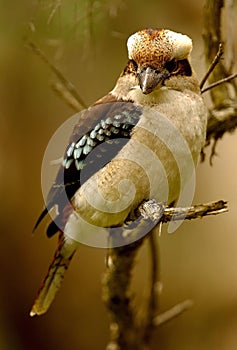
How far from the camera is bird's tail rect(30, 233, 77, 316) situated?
4.97ft

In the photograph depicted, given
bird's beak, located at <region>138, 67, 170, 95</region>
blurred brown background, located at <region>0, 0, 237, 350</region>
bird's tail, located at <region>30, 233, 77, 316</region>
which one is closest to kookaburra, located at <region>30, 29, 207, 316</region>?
bird's beak, located at <region>138, 67, 170, 95</region>

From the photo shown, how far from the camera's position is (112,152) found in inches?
53.4

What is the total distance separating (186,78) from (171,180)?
0.20 meters

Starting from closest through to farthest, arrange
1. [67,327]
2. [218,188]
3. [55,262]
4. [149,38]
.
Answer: [149,38], [55,262], [218,188], [67,327]

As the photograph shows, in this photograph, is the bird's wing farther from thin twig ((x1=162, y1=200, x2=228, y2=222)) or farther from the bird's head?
thin twig ((x1=162, y1=200, x2=228, y2=222))

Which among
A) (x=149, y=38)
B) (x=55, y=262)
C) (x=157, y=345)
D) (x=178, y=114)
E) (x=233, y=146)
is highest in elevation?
(x=149, y=38)

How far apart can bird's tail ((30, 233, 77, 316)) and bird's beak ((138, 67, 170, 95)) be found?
1.35 feet

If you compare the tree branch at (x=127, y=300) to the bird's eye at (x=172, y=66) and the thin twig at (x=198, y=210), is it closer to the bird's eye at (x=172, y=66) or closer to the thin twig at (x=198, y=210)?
the thin twig at (x=198, y=210)

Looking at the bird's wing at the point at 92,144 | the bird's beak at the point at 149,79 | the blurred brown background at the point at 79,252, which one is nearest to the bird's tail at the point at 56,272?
the bird's wing at the point at 92,144

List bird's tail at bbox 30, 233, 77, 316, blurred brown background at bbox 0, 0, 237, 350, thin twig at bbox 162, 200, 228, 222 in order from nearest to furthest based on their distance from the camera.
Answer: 1. thin twig at bbox 162, 200, 228, 222
2. bird's tail at bbox 30, 233, 77, 316
3. blurred brown background at bbox 0, 0, 237, 350

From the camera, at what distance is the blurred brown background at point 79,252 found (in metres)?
2.63

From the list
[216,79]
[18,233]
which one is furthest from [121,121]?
[18,233]

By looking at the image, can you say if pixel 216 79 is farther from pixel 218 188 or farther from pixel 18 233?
pixel 18 233

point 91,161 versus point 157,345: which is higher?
point 91,161
